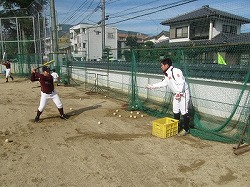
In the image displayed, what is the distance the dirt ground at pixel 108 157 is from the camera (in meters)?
3.99

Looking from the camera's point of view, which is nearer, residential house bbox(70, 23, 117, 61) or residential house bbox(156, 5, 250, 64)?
residential house bbox(156, 5, 250, 64)

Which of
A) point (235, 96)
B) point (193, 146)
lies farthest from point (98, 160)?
point (235, 96)

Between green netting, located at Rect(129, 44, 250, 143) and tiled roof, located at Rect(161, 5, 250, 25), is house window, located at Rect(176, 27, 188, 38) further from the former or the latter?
green netting, located at Rect(129, 44, 250, 143)

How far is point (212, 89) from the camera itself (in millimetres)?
7688

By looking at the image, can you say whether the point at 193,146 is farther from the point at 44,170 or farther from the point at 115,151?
the point at 44,170

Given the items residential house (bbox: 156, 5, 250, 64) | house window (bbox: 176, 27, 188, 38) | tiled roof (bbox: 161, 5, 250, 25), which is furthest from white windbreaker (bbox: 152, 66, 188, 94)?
house window (bbox: 176, 27, 188, 38)

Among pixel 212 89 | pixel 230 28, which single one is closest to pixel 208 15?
pixel 230 28

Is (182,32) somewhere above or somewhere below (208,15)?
below

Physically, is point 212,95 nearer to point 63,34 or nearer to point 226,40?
point 226,40

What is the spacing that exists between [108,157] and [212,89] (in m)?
4.50

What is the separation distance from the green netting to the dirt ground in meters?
0.91

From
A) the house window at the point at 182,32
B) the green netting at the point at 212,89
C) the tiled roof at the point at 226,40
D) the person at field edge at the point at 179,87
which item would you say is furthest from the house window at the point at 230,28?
the person at field edge at the point at 179,87

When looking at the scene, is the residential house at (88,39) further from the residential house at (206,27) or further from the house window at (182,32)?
the residential house at (206,27)

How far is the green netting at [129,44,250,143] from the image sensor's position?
629 cm
